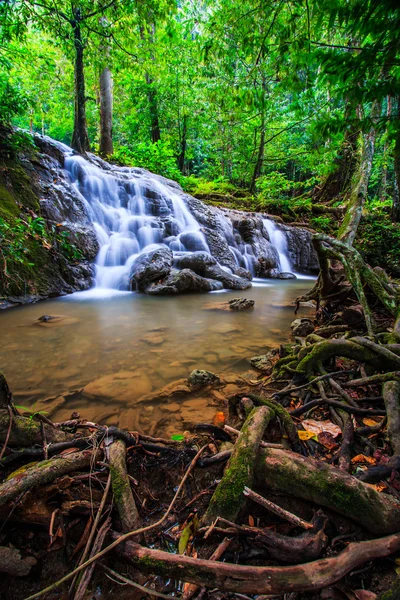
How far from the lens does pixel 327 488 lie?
1146 mm

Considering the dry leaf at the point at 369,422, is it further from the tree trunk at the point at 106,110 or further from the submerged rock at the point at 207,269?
the tree trunk at the point at 106,110

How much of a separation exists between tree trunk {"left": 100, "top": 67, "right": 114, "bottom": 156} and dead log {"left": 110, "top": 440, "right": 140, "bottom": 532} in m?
17.6

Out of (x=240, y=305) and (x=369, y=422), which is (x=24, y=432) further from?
(x=240, y=305)

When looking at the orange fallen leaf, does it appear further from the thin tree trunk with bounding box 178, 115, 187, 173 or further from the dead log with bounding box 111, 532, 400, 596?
the thin tree trunk with bounding box 178, 115, 187, 173

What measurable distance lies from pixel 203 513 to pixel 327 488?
56cm

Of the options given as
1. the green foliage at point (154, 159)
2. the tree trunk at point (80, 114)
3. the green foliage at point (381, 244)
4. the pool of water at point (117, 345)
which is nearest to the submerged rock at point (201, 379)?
the pool of water at point (117, 345)

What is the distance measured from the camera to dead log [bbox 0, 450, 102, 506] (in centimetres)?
108

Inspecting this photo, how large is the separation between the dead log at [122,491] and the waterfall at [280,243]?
12.8m

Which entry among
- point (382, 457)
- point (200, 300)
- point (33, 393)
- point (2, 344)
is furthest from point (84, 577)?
point (200, 300)

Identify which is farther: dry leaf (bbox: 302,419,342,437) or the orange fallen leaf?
the orange fallen leaf

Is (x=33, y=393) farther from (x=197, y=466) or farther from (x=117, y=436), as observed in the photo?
(x=197, y=466)

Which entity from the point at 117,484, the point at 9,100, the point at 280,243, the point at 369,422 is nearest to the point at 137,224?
the point at 9,100

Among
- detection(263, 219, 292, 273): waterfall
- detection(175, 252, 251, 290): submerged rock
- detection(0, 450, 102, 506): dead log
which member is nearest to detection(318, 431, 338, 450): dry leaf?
detection(0, 450, 102, 506): dead log

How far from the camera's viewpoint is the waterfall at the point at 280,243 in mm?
13391
